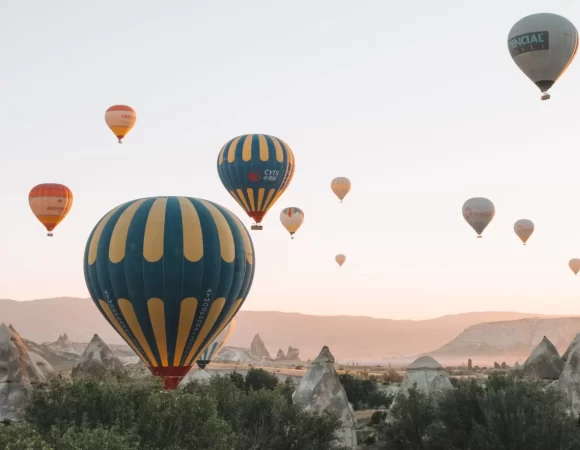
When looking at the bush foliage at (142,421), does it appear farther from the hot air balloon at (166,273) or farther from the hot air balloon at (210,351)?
the hot air balloon at (210,351)

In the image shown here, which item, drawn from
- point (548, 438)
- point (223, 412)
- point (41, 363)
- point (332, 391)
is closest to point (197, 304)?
point (223, 412)

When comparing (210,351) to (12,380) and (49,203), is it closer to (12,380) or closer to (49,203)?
(12,380)

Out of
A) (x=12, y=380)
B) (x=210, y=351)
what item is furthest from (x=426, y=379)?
(x=12, y=380)

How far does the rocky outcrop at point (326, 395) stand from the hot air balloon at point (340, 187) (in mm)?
36828

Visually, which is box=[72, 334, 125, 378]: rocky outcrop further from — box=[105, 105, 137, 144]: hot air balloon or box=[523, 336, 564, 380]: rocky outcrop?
box=[523, 336, 564, 380]: rocky outcrop

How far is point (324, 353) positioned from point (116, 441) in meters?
22.9

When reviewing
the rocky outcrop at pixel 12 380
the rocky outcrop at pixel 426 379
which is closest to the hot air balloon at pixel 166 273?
the rocky outcrop at pixel 426 379

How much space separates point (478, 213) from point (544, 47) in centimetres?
2646

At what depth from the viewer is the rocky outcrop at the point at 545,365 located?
185 ft

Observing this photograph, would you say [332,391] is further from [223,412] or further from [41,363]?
[41,363]

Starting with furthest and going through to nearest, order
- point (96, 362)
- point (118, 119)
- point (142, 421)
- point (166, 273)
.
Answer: point (118, 119)
point (96, 362)
point (166, 273)
point (142, 421)

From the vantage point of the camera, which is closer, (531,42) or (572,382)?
(572,382)

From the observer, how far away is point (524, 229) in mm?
85188

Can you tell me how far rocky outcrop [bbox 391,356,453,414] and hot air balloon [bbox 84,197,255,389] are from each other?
12.5m
